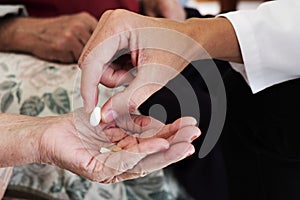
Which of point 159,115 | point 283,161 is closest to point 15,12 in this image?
point 159,115

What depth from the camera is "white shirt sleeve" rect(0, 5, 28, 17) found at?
3.36ft

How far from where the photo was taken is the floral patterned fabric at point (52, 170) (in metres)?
0.88

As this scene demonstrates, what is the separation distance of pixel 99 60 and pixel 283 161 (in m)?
0.39

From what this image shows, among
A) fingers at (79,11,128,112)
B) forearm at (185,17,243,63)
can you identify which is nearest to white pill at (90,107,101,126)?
fingers at (79,11,128,112)

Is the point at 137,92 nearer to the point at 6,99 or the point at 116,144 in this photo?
the point at 116,144

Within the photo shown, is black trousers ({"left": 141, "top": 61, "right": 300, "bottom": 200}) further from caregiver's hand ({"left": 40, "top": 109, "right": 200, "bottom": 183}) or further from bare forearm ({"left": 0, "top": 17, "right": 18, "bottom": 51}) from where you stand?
bare forearm ({"left": 0, "top": 17, "right": 18, "bottom": 51})

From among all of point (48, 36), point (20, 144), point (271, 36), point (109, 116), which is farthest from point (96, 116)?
point (48, 36)

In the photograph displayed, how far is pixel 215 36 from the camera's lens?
2.32 ft

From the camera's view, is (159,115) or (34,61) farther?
(34,61)

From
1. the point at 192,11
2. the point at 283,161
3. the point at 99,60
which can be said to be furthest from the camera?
the point at 192,11

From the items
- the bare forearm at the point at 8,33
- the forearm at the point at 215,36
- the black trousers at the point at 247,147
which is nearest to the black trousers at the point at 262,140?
the black trousers at the point at 247,147

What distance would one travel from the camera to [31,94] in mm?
890

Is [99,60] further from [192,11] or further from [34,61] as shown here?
[192,11]

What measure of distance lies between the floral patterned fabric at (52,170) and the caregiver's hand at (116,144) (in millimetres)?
186
